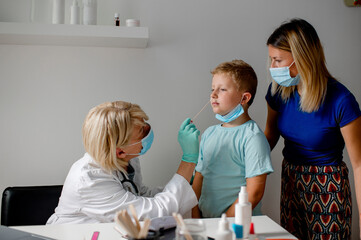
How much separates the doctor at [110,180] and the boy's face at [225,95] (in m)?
0.36

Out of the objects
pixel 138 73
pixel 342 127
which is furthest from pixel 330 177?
pixel 138 73

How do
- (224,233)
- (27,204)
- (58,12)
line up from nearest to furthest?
(224,233) → (27,204) → (58,12)

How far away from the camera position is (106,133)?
135 centimetres

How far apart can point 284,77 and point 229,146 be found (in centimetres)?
38

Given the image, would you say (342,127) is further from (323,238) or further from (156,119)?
(156,119)

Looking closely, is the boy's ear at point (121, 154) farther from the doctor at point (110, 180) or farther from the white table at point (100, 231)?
the white table at point (100, 231)

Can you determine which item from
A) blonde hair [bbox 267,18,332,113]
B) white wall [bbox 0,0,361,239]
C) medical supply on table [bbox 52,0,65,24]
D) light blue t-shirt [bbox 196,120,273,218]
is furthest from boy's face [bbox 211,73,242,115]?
medical supply on table [bbox 52,0,65,24]

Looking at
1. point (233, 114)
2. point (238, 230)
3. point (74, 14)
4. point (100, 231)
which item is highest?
point (74, 14)

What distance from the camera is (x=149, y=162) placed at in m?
2.10

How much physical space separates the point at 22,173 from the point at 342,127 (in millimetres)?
1600

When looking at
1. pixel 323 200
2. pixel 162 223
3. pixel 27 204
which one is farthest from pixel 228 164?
pixel 27 204

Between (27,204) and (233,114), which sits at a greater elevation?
→ (233,114)

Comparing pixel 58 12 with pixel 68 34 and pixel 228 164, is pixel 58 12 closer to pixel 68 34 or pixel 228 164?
pixel 68 34

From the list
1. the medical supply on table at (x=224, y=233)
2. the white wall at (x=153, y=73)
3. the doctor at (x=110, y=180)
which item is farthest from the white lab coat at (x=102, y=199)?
the white wall at (x=153, y=73)
